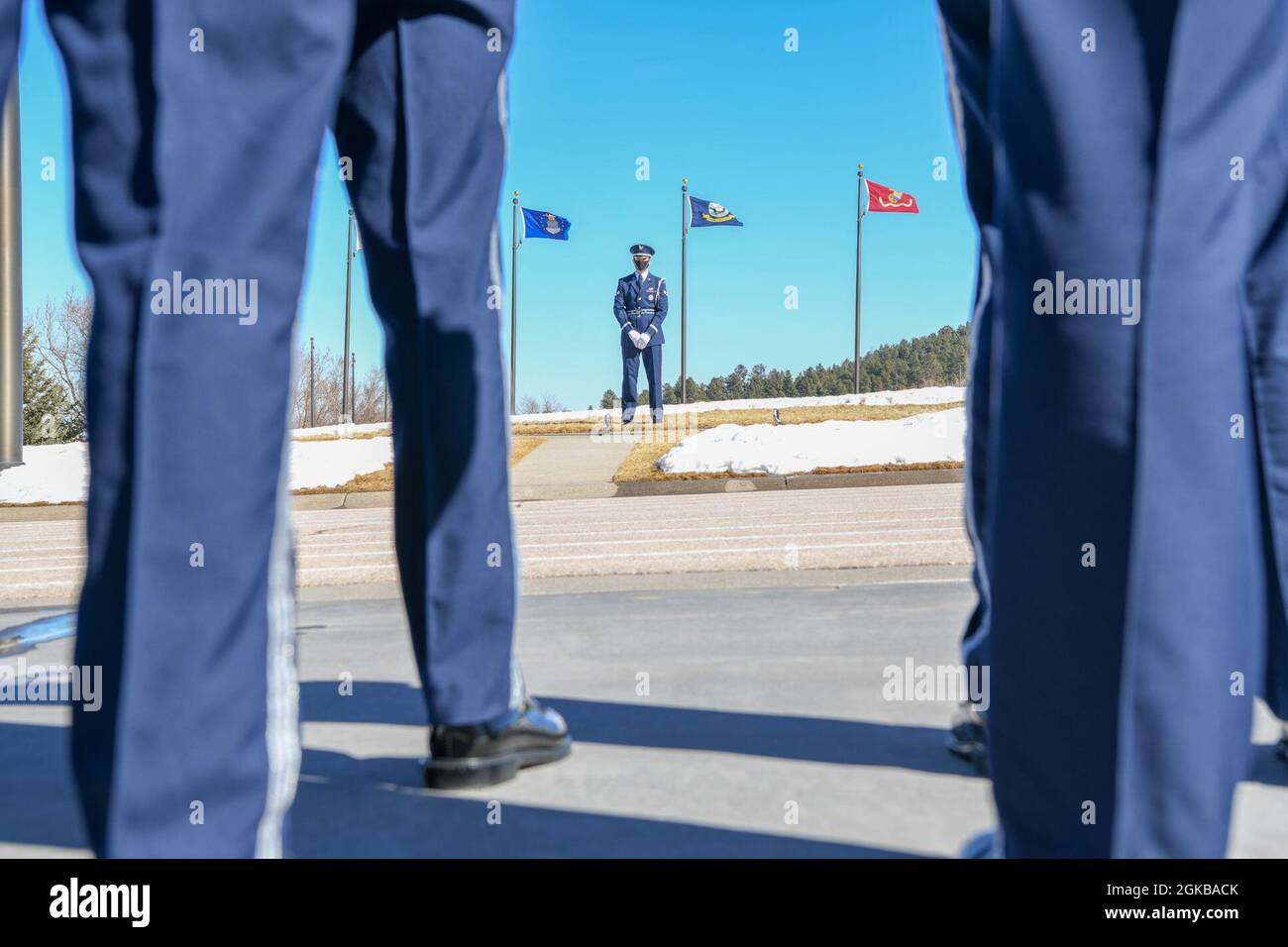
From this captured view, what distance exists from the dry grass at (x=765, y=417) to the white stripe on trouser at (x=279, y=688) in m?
12.0

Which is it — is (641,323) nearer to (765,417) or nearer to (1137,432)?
(765,417)

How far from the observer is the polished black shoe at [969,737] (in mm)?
1651

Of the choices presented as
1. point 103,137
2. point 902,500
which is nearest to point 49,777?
point 103,137

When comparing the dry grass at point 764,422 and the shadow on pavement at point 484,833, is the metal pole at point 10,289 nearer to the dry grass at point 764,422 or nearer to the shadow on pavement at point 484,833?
the dry grass at point 764,422

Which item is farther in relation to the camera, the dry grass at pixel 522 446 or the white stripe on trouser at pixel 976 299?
the dry grass at pixel 522 446

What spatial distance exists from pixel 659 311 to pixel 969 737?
13627 millimetres

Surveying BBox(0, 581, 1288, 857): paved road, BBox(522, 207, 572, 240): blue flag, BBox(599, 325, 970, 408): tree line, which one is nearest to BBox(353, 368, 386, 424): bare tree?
BBox(599, 325, 970, 408): tree line

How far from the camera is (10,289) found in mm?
7129

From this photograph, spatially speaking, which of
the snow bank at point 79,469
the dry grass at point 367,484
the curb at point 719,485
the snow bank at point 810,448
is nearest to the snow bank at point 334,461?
the snow bank at point 79,469

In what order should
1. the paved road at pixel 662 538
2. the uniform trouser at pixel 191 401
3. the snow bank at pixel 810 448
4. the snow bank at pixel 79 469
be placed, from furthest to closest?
the snow bank at pixel 79 469, the snow bank at pixel 810 448, the paved road at pixel 662 538, the uniform trouser at pixel 191 401

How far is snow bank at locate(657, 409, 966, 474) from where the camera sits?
9109mm

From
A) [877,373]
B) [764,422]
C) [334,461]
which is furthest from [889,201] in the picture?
[877,373]

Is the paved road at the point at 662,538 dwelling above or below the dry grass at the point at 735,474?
below
